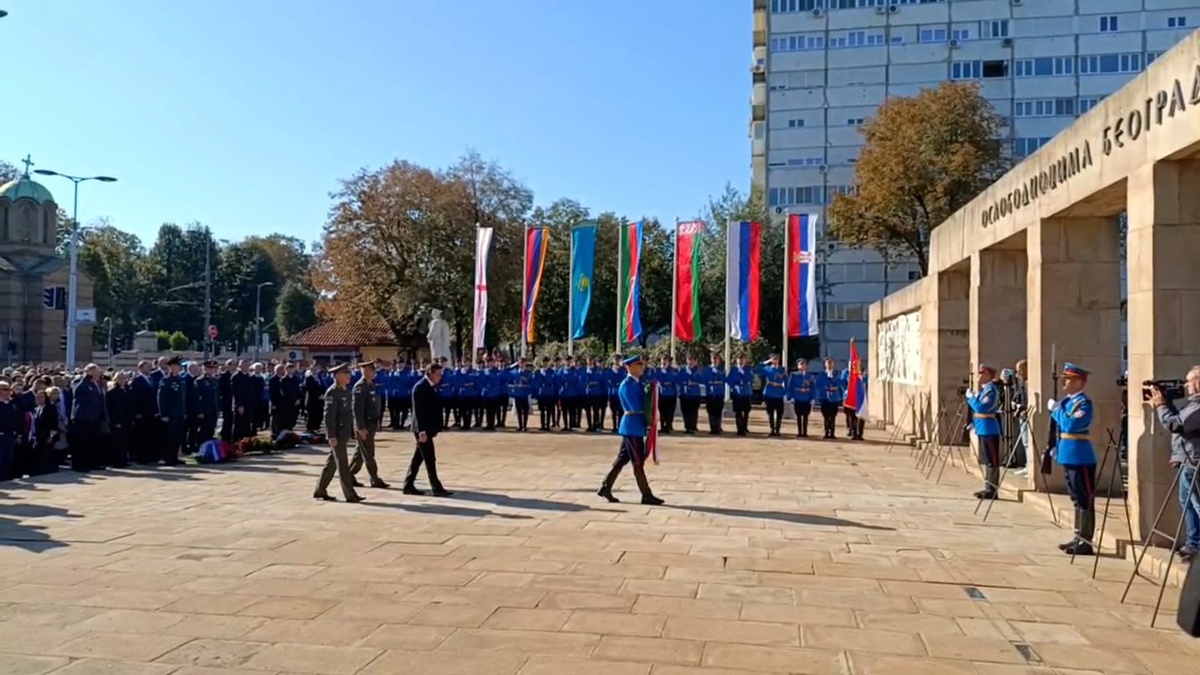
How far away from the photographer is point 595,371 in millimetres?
22641

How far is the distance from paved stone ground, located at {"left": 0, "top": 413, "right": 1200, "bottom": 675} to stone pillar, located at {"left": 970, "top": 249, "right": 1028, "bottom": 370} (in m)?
4.03

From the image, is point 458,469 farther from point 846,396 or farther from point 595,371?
point 846,396

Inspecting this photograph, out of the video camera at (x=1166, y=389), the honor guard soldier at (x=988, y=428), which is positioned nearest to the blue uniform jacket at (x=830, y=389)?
the honor guard soldier at (x=988, y=428)

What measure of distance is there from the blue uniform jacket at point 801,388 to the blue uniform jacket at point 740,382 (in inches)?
36.2

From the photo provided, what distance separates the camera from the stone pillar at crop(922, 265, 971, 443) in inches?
735

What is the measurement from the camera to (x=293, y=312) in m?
83.7

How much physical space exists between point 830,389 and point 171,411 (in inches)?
539

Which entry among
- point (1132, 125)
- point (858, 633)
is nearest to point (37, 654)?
point (858, 633)

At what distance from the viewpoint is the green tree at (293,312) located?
274ft

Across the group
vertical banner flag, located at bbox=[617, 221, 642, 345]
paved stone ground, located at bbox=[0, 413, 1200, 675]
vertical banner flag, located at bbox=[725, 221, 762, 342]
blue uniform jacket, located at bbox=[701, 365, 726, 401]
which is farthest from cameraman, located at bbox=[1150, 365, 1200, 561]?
vertical banner flag, located at bbox=[617, 221, 642, 345]

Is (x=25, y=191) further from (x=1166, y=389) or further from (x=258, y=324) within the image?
(x=1166, y=389)

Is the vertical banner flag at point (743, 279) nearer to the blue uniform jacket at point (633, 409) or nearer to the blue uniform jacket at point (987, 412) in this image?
the blue uniform jacket at point (987, 412)

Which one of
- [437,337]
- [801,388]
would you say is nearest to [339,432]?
[801,388]

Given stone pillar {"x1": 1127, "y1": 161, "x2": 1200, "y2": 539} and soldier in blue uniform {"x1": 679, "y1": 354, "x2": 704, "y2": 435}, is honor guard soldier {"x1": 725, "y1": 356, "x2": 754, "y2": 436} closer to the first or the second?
soldier in blue uniform {"x1": 679, "y1": 354, "x2": 704, "y2": 435}
